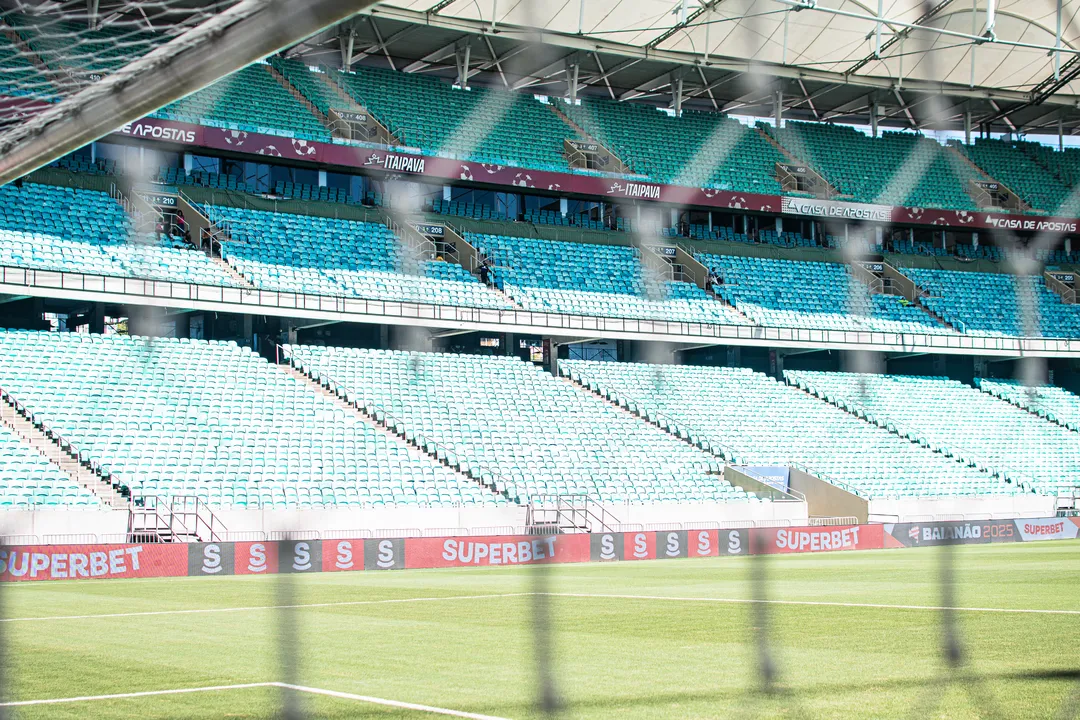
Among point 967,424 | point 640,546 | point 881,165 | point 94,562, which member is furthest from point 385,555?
point 881,165

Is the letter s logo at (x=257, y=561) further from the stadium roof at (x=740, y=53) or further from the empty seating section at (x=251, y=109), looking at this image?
the stadium roof at (x=740, y=53)

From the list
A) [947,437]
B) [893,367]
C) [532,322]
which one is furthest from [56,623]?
[893,367]

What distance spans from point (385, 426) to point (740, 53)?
21.0 meters

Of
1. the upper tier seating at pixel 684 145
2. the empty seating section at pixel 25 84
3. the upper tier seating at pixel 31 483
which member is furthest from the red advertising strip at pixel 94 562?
the upper tier seating at pixel 684 145

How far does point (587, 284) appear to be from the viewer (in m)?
37.5

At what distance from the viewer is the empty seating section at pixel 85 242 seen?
28.1m

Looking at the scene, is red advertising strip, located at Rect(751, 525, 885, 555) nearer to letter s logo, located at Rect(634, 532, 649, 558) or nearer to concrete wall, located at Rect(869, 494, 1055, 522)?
letter s logo, located at Rect(634, 532, 649, 558)

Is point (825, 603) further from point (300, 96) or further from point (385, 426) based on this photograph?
point (300, 96)

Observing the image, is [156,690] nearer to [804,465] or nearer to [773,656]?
[773,656]

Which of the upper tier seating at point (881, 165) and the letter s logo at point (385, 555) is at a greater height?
the upper tier seating at point (881, 165)

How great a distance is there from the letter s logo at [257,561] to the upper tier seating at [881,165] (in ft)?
97.0

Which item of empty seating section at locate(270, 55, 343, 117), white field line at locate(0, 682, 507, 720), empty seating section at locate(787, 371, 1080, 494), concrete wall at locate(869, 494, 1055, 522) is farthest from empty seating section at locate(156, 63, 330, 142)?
white field line at locate(0, 682, 507, 720)

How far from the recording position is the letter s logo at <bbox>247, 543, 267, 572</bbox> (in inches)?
790

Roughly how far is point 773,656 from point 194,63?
19.4 feet
